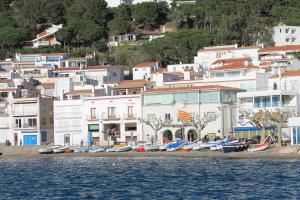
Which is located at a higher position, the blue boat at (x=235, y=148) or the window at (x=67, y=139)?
the window at (x=67, y=139)

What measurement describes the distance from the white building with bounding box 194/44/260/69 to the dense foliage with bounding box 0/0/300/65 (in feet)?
23.5

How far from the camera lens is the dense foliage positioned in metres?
131

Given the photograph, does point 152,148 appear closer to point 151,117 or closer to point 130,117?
point 151,117

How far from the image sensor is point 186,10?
14738 cm

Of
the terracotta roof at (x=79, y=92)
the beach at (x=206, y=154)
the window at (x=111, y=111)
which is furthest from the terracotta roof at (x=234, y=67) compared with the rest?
the beach at (x=206, y=154)

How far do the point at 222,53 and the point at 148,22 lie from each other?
34447 mm

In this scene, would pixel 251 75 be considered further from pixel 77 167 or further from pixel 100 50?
pixel 100 50

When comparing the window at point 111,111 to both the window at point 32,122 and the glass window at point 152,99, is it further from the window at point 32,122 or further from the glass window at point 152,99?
the window at point 32,122

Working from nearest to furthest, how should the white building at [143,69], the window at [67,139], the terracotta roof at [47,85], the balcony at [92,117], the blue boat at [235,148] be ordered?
the blue boat at [235,148] → the balcony at [92,117] → the window at [67,139] → the terracotta roof at [47,85] → the white building at [143,69]

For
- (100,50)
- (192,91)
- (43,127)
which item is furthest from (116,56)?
(192,91)

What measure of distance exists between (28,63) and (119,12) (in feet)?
91.5

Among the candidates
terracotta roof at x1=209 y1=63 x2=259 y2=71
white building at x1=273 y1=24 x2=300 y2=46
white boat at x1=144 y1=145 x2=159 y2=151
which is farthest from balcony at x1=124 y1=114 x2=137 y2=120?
white building at x1=273 y1=24 x2=300 y2=46

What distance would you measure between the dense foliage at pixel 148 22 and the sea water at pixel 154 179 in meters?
55.3

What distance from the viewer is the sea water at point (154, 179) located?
49.5m
